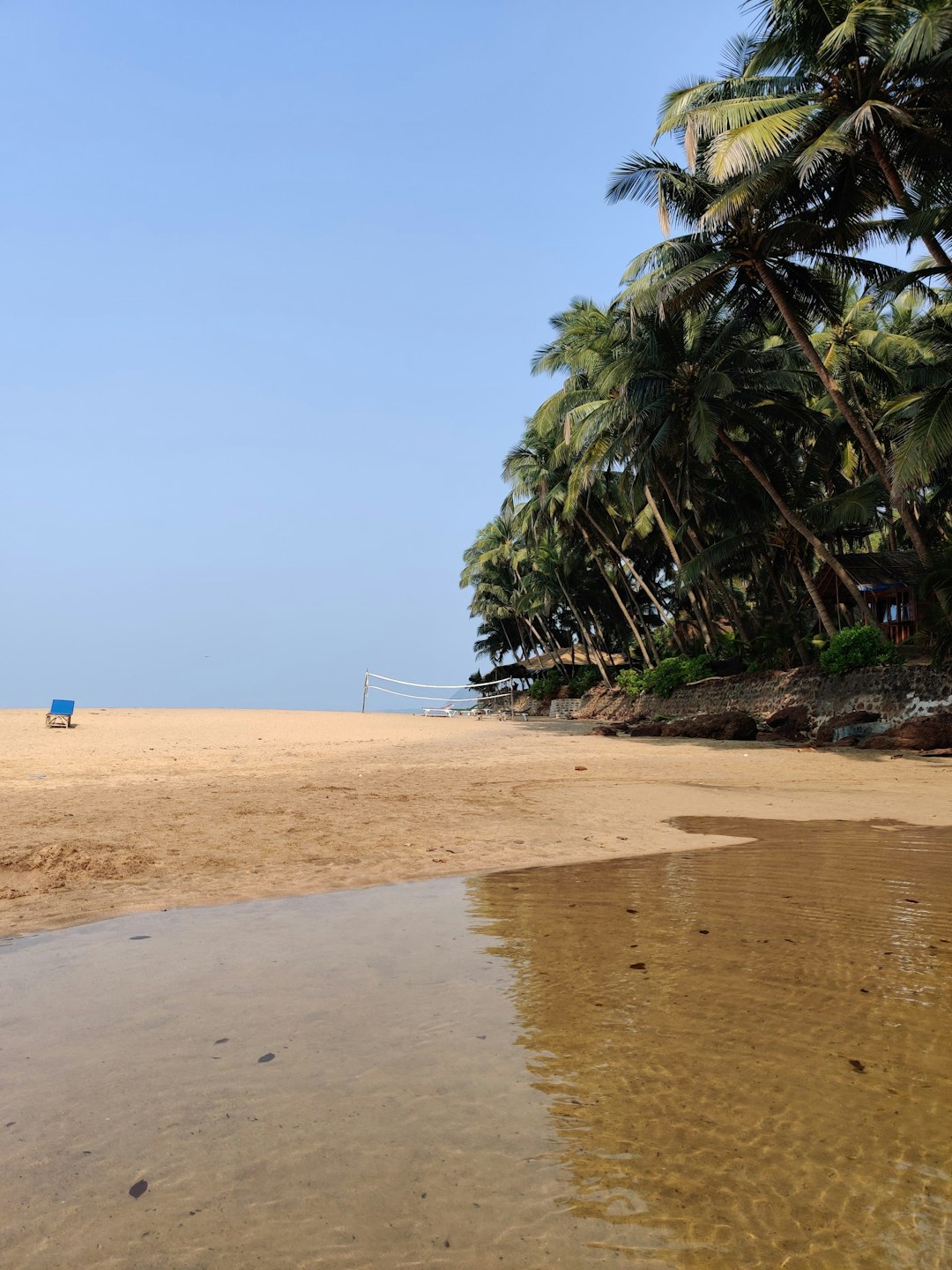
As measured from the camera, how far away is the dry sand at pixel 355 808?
4.79 metres

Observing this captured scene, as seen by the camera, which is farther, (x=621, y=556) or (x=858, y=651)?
(x=621, y=556)

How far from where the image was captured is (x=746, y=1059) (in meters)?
2.18

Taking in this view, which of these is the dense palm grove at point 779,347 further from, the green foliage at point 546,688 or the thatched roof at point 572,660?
the green foliage at point 546,688

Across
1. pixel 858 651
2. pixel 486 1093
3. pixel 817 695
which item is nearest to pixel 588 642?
pixel 817 695

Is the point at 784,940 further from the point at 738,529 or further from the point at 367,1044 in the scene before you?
the point at 738,529

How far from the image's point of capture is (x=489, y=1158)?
67.9 inches

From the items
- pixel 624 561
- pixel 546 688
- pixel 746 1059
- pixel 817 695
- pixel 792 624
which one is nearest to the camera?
pixel 746 1059

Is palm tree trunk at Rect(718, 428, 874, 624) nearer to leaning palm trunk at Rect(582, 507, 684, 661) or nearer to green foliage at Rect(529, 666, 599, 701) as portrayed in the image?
leaning palm trunk at Rect(582, 507, 684, 661)

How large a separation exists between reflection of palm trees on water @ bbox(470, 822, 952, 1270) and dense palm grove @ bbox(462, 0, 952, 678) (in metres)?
11.8

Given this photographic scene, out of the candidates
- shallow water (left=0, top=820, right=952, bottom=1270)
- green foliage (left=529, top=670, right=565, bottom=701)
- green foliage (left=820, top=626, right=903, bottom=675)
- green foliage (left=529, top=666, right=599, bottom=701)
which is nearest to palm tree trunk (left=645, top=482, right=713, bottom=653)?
green foliage (left=820, top=626, right=903, bottom=675)

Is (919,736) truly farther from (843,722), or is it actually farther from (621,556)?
(621,556)

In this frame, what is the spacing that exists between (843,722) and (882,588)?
1249cm

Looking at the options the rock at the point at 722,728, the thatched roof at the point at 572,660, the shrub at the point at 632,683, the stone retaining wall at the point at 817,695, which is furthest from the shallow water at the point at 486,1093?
the thatched roof at the point at 572,660

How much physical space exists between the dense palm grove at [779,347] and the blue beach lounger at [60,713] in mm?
Result: 16207
